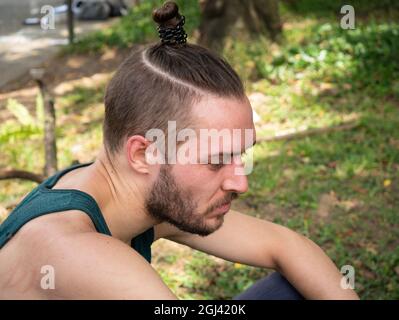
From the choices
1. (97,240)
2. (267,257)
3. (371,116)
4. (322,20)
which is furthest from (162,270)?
(322,20)

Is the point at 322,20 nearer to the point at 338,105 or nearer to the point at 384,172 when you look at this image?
the point at 338,105

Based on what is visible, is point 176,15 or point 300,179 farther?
point 300,179

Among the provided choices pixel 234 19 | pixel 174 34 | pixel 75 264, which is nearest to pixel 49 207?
pixel 75 264

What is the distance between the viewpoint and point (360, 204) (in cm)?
431

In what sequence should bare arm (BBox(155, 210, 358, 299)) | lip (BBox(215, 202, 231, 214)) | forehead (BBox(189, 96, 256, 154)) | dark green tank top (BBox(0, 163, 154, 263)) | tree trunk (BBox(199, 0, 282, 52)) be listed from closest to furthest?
dark green tank top (BBox(0, 163, 154, 263)) < forehead (BBox(189, 96, 256, 154)) < lip (BBox(215, 202, 231, 214)) < bare arm (BBox(155, 210, 358, 299)) < tree trunk (BBox(199, 0, 282, 52))

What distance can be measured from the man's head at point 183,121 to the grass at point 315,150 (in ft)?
5.39

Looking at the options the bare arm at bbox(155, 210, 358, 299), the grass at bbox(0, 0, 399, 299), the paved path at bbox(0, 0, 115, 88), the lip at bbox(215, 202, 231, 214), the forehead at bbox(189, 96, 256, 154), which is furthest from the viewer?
the paved path at bbox(0, 0, 115, 88)

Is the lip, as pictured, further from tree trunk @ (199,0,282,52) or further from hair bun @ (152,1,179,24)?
tree trunk @ (199,0,282,52)

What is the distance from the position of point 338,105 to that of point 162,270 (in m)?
3.03

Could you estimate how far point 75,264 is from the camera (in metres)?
1.52

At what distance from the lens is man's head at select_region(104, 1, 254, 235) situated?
182 cm

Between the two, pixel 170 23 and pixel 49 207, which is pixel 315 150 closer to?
pixel 170 23

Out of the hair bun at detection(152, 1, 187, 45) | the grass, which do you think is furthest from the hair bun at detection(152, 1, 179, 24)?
the grass
